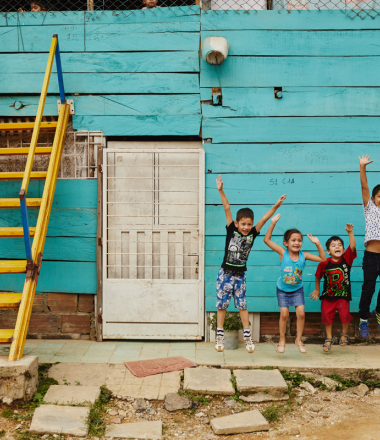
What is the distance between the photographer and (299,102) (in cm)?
521

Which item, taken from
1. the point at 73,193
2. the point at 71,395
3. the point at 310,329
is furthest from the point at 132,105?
the point at 310,329

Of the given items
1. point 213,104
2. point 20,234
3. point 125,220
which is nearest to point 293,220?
point 213,104

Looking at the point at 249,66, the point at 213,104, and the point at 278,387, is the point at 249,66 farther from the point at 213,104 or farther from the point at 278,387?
the point at 278,387

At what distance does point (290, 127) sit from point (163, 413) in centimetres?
362

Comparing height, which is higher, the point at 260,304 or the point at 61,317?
the point at 260,304

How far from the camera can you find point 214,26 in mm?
5164

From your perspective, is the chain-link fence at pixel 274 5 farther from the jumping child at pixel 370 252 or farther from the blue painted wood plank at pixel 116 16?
the jumping child at pixel 370 252

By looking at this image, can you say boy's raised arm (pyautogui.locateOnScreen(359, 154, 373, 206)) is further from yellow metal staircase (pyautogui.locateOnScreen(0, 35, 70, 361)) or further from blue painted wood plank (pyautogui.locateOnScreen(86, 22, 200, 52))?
yellow metal staircase (pyautogui.locateOnScreen(0, 35, 70, 361))

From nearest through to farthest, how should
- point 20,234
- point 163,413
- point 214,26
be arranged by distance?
point 163,413
point 20,234
point 214,26

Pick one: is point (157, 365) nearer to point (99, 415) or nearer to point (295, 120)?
point (99, 415)

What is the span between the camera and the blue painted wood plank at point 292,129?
5.19m

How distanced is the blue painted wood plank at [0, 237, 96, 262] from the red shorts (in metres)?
2.96

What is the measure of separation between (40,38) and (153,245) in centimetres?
304

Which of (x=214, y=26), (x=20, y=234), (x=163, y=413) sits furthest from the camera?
(x=214, y=26)
